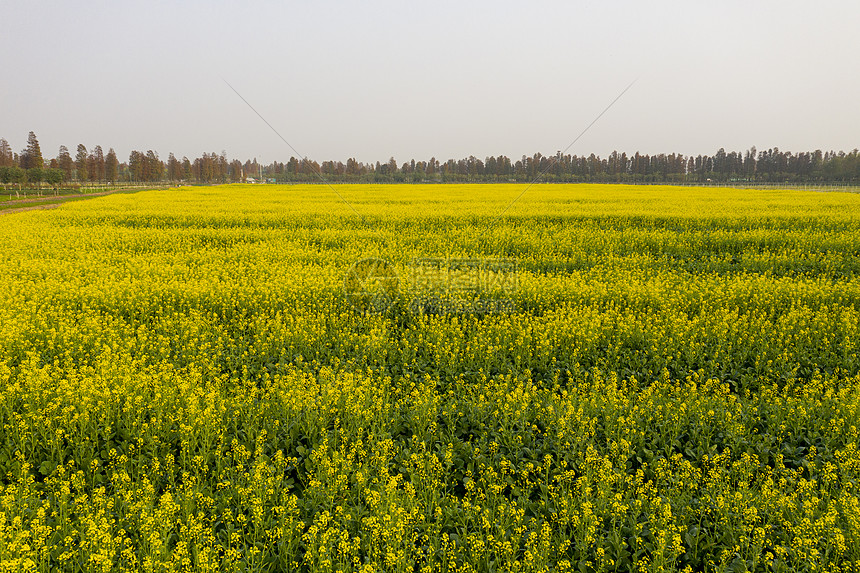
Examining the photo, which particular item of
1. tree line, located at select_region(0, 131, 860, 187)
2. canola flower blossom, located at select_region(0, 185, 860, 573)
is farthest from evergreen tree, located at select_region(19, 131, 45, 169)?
canola flower blossom, located at select_region(0, 185, 860, 573)

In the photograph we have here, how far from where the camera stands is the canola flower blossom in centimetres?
338

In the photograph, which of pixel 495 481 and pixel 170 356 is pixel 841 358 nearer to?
pixel 495 481

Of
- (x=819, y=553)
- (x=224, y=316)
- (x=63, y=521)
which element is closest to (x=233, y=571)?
(x=63, y=521)

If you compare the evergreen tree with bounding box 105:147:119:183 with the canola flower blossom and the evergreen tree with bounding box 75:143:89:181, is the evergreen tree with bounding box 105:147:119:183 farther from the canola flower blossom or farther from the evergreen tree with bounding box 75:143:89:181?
the canola flower blossom

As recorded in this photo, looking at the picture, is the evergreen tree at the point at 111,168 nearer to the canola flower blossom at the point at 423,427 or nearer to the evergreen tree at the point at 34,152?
the evergreen tree at the point at 34,152

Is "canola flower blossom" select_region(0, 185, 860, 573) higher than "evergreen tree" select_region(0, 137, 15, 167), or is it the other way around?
"evergreen tree" select_region(0, 137, 15, 167)

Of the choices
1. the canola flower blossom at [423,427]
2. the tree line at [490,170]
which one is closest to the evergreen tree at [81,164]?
the tree line at [490,170]

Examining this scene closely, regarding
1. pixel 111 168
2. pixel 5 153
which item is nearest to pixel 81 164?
pixel 111 168

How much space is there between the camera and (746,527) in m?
3.39

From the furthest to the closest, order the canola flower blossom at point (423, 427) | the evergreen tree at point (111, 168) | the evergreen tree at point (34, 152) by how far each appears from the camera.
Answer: the evergreen tree at point (111, 168) < the evergreen tree at point (34, 152) < the canola flower blossom at point (423, 427)

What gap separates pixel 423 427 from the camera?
492cm

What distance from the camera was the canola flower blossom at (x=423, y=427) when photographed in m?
3.38

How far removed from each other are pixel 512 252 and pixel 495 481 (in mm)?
10887

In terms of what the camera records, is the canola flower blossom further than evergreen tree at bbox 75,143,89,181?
No
